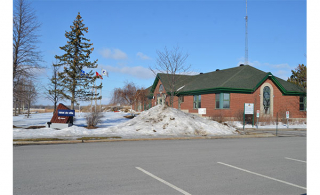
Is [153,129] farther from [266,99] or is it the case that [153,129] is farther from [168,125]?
[266,99]

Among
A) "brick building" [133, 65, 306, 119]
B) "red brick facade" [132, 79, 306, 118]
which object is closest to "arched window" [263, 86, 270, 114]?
"brick building" [133, 65, 306, 119]

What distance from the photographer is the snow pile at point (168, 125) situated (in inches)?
704

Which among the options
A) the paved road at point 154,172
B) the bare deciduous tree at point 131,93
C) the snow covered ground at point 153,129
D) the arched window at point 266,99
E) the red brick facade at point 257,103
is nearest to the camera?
the paved road at point 154,172

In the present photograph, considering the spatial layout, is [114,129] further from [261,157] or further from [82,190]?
[82,190]

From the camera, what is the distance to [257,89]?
3428 cm

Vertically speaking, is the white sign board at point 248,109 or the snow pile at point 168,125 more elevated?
the white sign board at point 248,109

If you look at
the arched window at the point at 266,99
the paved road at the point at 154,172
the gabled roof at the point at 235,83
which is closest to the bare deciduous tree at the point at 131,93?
the gabled roof at the point at 235,83

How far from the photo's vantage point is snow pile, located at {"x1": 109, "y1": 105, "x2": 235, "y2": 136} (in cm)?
1788

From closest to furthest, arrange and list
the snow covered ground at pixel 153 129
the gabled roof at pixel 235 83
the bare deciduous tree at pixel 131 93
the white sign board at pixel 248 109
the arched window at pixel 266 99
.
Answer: the snow covered ground at pixel 153 129 → the white sign board at pixel 248 109 → the gabled roof at pixel 235 83 → the arched window at pixel 266 99 → the bare deciduous tree at pixel 131 93

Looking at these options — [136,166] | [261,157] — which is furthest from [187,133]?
[136,166]

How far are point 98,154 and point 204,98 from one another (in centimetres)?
2672

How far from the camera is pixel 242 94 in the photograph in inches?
1319

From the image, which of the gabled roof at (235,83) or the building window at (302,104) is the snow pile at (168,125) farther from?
the building window at (302,104)

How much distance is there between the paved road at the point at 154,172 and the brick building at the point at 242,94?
21.2 metres
